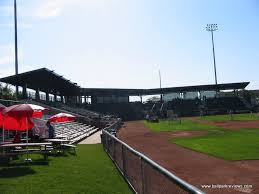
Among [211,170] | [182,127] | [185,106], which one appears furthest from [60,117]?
[185,106]

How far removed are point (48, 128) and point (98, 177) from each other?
11.2 m

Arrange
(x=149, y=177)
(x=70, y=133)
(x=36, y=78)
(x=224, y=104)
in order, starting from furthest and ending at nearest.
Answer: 1. (x=224, y=104)
2. (x=36, y=78)
3. (x=70, y=133)
4. (x=149, y=177)

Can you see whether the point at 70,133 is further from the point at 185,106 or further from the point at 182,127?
the point at 185,106

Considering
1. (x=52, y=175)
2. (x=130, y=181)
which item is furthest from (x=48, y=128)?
(x=130, y=181)

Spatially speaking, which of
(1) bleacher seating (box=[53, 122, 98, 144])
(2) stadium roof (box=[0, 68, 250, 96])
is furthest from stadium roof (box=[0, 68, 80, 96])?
(1) bleacher seating (box=[53, 122, 98, 144])

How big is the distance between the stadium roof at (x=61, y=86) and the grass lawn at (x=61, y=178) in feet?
111

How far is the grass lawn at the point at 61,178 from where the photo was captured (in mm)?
9812

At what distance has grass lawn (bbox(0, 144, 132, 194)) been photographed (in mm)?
9812

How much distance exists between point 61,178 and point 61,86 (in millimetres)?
51345

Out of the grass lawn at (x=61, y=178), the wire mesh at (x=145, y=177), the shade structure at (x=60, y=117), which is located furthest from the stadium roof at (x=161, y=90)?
the wire mesh at (x=145, y=177)

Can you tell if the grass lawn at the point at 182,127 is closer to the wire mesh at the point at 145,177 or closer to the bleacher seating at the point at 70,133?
the bleacher seating at the point at 70,133

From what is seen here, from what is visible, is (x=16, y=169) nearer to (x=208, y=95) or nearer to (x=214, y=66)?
(x=214, y=66)

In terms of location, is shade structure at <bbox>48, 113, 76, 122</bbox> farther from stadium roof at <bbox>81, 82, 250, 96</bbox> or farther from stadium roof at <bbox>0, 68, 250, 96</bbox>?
stadium roof at <bbox>81, 82, 250, 96</bbox>

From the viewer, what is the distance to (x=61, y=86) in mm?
61719
